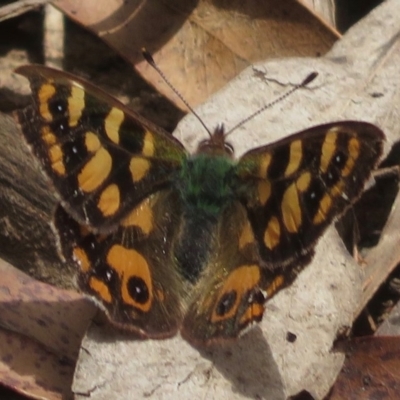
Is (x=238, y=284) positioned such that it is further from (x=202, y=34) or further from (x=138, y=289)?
(x=202, y=34)

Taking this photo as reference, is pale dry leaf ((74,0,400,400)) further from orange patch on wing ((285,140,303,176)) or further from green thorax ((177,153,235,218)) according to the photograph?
orange patch on wing ((285,140,303,176))

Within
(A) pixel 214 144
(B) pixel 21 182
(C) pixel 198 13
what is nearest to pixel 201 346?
(A) pixel 214 144

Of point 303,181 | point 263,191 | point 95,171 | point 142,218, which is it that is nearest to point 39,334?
point 142,218

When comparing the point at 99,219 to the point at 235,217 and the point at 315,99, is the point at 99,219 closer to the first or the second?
the point at 235,217

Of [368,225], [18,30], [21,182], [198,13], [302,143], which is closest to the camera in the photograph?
[302,143]

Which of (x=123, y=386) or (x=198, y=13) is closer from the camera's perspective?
(x=123, y=386)

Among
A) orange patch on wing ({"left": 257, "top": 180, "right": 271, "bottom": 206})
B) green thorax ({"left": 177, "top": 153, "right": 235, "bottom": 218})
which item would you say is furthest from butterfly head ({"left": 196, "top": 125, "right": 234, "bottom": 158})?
orange patch on wing ({"left": 257, "top": 180, "right": 271, "bottom": 206})
